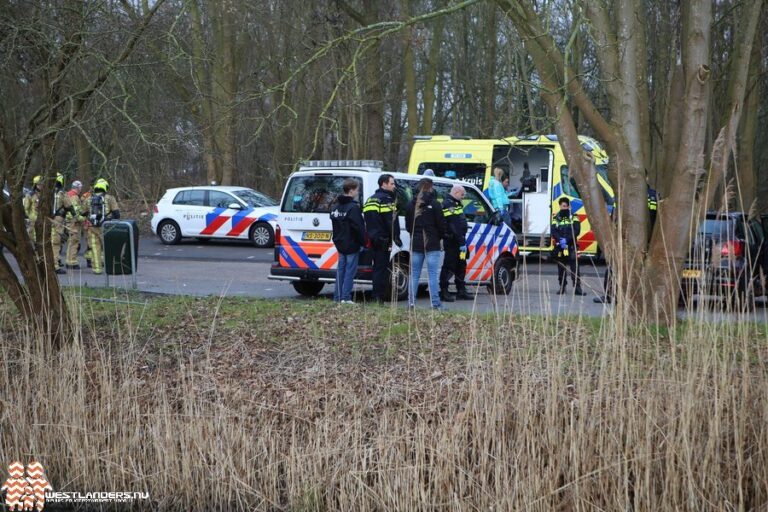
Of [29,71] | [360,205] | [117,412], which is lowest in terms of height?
[117,412]

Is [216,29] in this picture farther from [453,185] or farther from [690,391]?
[690,391]

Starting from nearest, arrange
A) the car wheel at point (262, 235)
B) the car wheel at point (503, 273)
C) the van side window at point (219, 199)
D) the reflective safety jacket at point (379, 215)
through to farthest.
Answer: the reflective safety jacket at point (379, 215) → the car wheel at point (503, 273) → the car wheel at point (262, 235) → the van side window at point (219, 199)

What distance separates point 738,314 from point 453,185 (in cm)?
746

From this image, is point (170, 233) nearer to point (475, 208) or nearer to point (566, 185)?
point (566, 185)

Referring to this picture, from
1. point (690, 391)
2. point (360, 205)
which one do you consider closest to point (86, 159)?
point (360, 205)

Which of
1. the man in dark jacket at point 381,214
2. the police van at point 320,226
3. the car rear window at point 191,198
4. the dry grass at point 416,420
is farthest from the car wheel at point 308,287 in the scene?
the car rear window at point 191,198

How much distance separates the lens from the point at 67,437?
756cm

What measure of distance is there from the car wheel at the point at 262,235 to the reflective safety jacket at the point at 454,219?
1117 centimetres

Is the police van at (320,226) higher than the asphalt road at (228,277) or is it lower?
higher

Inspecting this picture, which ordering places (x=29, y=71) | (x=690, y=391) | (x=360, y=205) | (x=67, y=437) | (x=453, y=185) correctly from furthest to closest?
(x=453, y=185), (x=360, y=205), (x=29, y=71), (x=67, y=437), (x=690, y=391)

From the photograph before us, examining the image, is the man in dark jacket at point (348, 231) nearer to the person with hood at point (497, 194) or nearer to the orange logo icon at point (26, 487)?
the orange logo icon at point (26, 487)

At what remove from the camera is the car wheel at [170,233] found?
24.0m

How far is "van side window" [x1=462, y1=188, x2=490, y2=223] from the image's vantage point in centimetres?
1380

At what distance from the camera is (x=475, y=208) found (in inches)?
546
